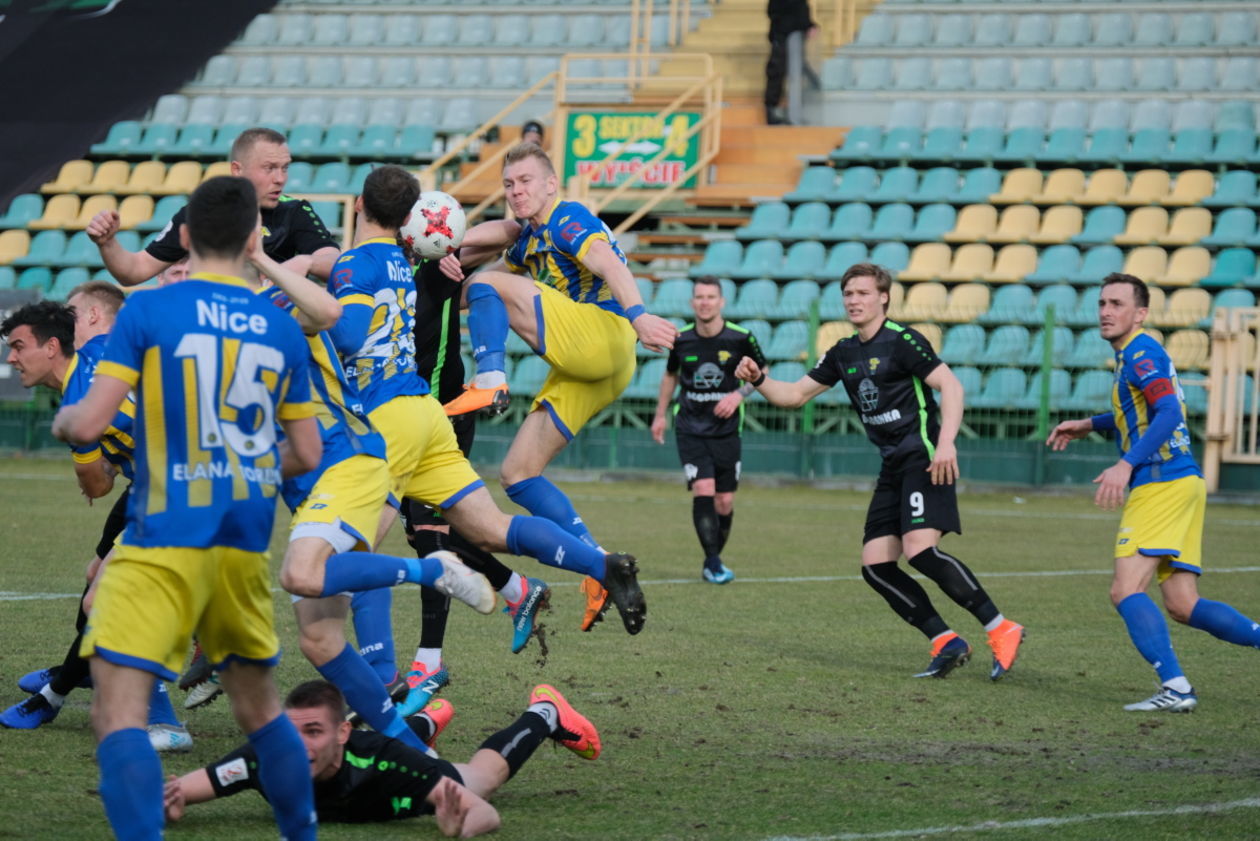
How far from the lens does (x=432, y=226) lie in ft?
A: 20.8

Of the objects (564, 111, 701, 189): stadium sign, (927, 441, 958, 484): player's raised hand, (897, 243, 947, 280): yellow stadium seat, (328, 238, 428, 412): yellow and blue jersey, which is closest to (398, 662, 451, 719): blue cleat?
(328, 238, 428, 412): yellow and blue jersey

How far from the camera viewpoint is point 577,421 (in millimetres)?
7398

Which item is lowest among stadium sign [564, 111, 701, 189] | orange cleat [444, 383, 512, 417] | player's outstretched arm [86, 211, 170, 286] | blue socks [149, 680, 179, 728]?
blue socks [149, 680, 179, 728]

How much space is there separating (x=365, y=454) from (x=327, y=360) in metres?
0.33

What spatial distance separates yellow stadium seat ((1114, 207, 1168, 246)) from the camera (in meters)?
19.9

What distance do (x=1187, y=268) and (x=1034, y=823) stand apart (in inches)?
625

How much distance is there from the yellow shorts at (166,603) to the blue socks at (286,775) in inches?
10.9

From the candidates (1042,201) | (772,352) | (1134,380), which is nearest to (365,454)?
(1134,380)

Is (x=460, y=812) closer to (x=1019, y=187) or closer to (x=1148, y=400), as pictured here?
(x=1148, y=400)

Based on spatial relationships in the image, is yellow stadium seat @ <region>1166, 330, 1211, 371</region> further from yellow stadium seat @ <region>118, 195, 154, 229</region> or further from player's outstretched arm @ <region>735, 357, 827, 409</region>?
yellow stadium seat @ <region>118, 195, 154, 229</region>

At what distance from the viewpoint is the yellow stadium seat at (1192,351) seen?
17984 mm

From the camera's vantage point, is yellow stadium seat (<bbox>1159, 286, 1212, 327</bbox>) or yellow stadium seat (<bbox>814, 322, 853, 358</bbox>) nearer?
yellow stadium seat (<bbox>1159, 286, 1212, 327</bbox>)

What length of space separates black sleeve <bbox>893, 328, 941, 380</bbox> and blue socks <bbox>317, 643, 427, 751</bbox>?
3.74 m

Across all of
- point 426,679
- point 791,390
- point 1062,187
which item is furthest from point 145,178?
point 426,679
